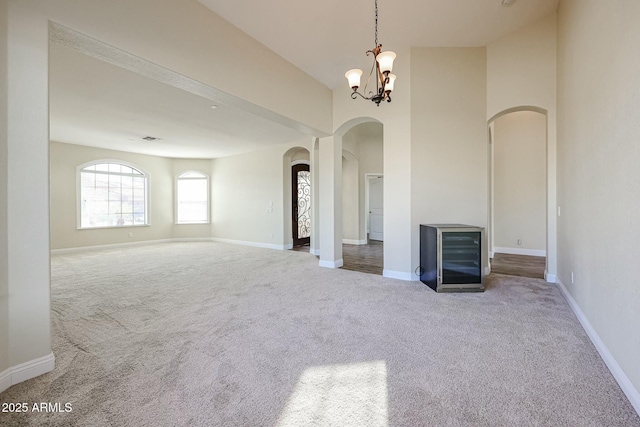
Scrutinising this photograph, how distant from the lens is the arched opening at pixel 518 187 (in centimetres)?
608

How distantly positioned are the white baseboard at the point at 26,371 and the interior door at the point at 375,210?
311 inches

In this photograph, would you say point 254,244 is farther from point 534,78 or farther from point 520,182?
point 534,78

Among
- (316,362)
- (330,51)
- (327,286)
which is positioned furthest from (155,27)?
(327,286)

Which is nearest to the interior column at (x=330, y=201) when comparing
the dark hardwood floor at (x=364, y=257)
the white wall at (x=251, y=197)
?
the dark hardwood floor at (x=364, y=257)

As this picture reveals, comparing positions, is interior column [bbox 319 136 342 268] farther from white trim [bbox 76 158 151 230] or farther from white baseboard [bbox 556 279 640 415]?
white trim [bbox 76 158 151 230]

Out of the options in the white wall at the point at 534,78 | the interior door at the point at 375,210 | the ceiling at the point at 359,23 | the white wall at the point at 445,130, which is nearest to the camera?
the ceiling at the point at 359,23

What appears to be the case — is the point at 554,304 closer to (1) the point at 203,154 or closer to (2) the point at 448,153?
(2) the point at 448,153

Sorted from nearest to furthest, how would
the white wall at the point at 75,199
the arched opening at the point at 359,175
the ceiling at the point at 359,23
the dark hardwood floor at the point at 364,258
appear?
the ceiling at the point at 359,23, the dark hardwood floor at the point at 364,258, the white wall at the point at 75,199, the arched opening at the point at 359,175

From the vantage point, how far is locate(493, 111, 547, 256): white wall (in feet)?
20.0

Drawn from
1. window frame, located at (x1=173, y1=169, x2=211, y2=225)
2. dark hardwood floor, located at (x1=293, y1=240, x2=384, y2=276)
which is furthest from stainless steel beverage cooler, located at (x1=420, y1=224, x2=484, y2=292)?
window frame, located at (x1=173, y1=169, x2=211, y2=225)

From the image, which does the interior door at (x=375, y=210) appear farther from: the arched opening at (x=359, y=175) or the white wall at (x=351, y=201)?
the white wall at (x=351, y=201)

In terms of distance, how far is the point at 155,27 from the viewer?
2484mm

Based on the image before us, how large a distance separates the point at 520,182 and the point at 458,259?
13.1 ft

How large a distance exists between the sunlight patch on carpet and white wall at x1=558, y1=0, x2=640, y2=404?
1408mm
